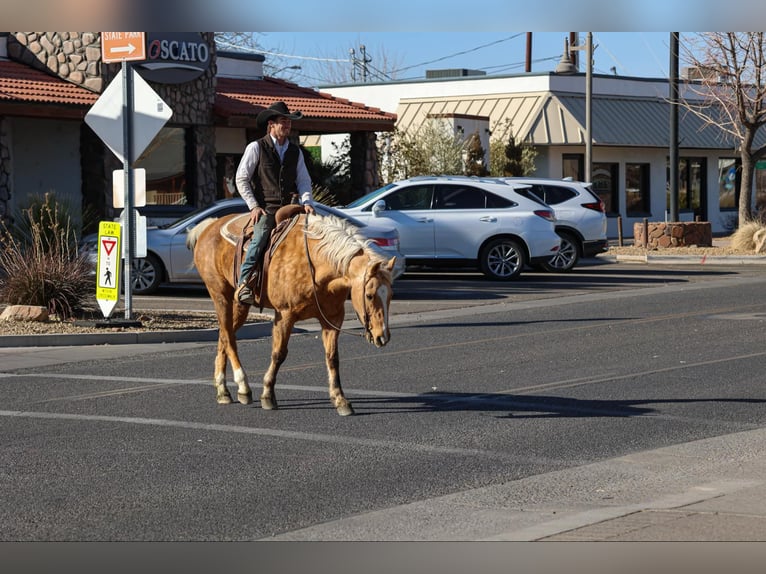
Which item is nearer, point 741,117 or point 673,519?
point 673,519

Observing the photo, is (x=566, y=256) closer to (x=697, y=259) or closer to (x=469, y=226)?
(x=469, y=226)

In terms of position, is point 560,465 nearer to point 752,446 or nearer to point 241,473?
point 752,446

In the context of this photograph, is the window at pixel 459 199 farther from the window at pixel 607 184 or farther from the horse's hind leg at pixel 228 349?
the window at pixel 607 184

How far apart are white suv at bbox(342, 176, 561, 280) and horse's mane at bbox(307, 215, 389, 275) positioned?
13.5 metres

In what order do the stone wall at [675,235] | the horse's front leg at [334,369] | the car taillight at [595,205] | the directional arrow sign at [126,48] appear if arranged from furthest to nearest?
the stone wall at [675,235] → the car taillight at [595,205] → the directional arrow sign at [126,48] → the horse's front leg at [334,369]

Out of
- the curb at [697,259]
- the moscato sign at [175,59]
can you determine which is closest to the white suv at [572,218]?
the curb at [697,259]

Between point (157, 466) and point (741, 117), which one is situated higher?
point (741, 117)

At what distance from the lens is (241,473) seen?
796 centimetres

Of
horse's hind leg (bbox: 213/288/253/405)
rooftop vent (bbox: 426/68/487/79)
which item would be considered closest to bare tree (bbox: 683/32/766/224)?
rooftop vent (bbox: 426/68/487/79)

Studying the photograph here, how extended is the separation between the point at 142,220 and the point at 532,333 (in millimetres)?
5470

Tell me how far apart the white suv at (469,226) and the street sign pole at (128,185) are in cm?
764

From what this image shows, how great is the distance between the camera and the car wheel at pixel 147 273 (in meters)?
20.4

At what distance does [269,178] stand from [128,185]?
21.0ft
